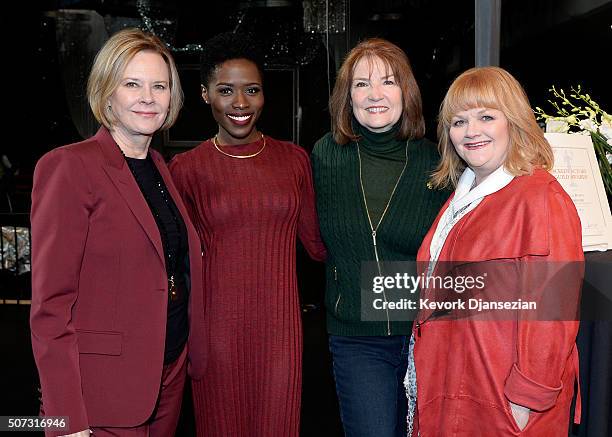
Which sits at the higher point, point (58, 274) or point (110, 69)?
point (110, 69)

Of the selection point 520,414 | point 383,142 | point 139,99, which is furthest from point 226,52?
point 520,414

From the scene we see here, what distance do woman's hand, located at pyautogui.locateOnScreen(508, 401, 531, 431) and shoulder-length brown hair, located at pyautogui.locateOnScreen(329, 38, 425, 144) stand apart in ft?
2.97

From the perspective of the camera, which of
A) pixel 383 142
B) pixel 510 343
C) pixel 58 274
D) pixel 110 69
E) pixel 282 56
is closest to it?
pixel 58 274

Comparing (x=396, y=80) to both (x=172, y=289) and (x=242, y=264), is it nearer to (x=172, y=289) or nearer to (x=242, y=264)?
(x=242, y=264)

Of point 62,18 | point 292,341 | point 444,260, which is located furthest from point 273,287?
point 62,18

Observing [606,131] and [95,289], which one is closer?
[95,289]

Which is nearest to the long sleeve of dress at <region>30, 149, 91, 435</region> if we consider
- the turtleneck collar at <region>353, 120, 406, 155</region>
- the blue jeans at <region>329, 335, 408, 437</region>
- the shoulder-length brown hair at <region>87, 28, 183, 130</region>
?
the shoulder-length brown hair at <region>87, 28, 183, 130</region>

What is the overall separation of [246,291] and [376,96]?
73cm

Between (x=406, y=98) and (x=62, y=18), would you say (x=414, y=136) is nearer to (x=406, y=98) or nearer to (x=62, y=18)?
(x=406, y=98)

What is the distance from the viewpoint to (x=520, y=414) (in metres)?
1.60

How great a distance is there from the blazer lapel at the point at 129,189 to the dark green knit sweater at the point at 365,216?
648 mm

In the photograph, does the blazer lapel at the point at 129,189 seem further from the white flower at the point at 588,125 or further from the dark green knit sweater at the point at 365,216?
the white flower at the point at 588,125

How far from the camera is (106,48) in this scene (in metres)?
1.73

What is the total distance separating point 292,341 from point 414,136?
2.51ft
